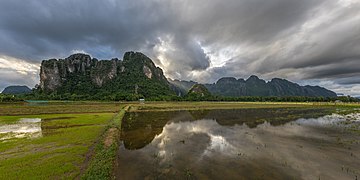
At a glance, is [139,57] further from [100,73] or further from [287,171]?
[287,171]

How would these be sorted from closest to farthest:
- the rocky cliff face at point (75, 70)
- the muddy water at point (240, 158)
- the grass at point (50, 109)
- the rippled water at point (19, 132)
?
the muddy water at point (240, 158), the rippled water at point (19, 132), the grass at point (50, 109), the rocky cliff face at point (75, 70)

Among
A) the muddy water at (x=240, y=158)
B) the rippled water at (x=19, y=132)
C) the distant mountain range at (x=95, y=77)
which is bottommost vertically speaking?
the muddy water at (x=240, y=158)

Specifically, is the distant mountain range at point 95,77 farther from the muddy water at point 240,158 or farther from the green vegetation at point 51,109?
the muddy water at point 240,158

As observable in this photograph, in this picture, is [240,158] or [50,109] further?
[50,109]

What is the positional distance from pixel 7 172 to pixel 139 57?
640 feet

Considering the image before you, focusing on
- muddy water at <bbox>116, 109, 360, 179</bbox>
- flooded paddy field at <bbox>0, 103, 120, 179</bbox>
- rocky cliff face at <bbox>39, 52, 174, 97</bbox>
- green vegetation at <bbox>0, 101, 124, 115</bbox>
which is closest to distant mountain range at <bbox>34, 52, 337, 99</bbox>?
rocky cliff face at <bbox>39, 52, 174, 97</bbox>

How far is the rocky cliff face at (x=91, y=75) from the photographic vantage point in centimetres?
14575

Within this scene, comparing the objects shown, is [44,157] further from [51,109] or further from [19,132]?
[51,109]

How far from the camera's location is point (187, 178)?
27.1 ft

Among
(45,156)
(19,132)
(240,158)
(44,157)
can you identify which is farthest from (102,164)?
(19,132)

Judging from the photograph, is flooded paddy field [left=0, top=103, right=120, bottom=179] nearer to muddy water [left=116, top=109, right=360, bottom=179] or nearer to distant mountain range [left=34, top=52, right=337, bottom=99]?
muddy water [left=116, top=109, right=360, bottom=179]

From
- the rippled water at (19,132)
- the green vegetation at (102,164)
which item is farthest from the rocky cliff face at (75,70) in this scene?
the green vegetation at (102,164)

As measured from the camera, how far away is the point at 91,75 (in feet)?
536

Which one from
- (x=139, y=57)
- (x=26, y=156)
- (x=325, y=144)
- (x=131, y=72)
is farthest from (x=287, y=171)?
(x=139, y=57)
